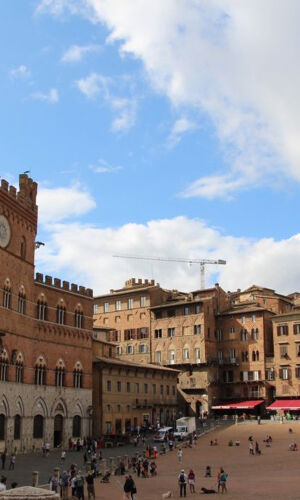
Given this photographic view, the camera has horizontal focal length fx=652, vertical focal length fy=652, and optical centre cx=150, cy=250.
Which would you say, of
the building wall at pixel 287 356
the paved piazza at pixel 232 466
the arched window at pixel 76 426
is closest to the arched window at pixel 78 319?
the arched window at pixel 76 426

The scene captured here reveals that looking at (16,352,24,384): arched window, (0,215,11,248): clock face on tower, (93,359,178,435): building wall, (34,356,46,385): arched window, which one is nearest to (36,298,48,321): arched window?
(34,356,46,385): arched window

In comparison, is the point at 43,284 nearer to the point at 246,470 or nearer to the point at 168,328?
the point at 246,470

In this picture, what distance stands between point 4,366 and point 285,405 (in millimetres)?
36458

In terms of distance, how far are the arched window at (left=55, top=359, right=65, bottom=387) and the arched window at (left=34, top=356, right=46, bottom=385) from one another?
6.56 ft

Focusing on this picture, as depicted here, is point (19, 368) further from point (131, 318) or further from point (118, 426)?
point (131, 318)

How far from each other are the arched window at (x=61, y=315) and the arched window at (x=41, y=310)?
1778mm

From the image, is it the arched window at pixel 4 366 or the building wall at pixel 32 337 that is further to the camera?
the building wall at pixel 32 337

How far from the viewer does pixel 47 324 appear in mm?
57562

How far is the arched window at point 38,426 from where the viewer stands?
178 ft

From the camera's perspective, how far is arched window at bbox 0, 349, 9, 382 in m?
49.6

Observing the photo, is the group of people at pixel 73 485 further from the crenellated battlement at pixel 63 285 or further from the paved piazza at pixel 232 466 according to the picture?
the crenellated battlement at pixel 63 285

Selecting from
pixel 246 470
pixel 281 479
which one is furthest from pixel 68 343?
pixel 281 479

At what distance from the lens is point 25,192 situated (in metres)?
56.8

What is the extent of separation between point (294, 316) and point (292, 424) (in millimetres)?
15569
